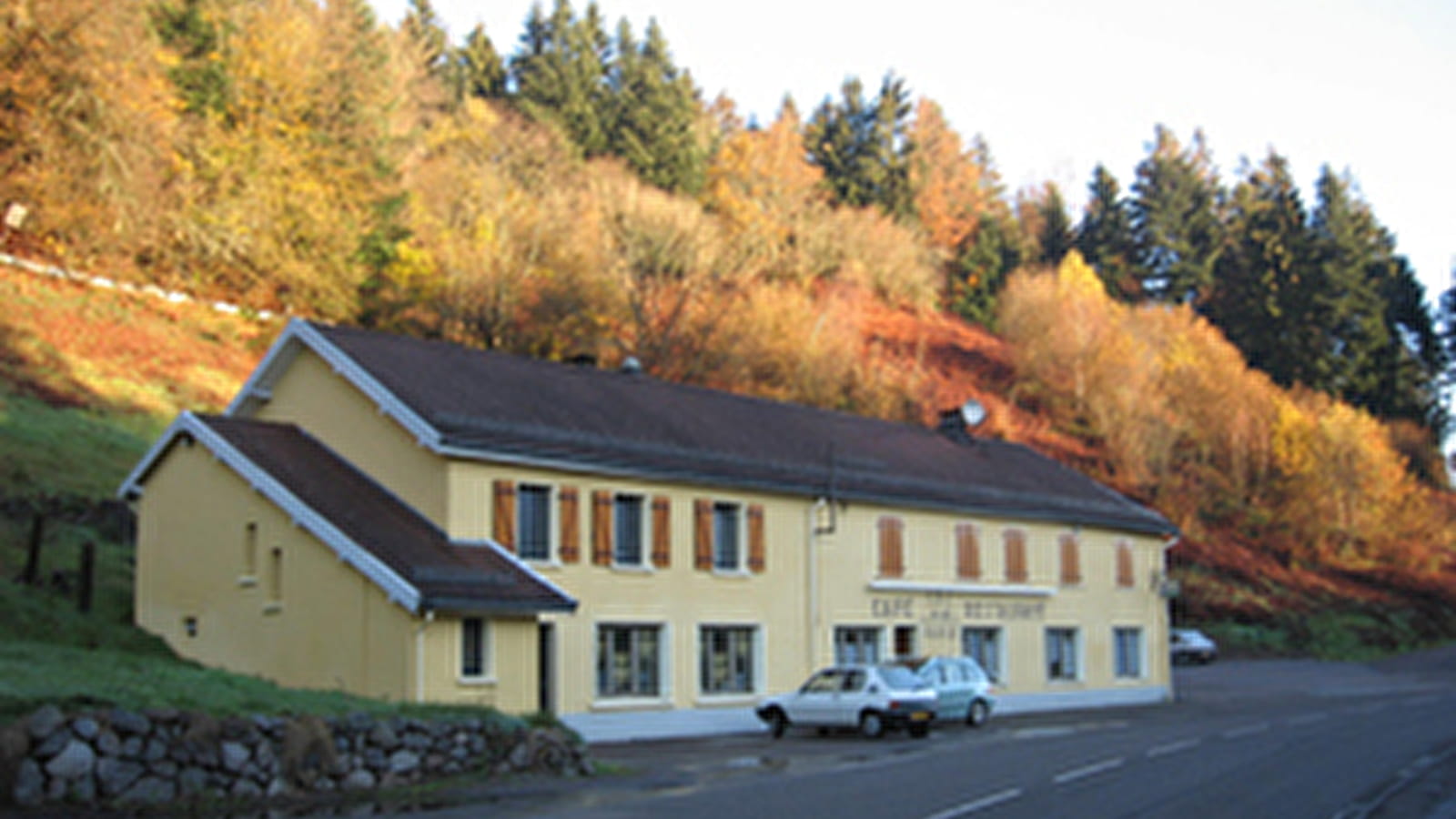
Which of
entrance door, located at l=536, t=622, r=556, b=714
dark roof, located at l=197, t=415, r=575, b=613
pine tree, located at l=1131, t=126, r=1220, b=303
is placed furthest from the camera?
pine tree, located at l=1131, t=126, r=1220, b=303

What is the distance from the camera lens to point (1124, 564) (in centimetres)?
4334

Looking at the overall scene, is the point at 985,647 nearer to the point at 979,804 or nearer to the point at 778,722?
the point at 778,722

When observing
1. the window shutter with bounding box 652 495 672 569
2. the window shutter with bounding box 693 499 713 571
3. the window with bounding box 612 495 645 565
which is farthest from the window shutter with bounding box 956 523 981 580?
the window with bounding box 612 495 645 565

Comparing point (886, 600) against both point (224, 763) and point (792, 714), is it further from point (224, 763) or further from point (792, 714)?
point (224, 763)

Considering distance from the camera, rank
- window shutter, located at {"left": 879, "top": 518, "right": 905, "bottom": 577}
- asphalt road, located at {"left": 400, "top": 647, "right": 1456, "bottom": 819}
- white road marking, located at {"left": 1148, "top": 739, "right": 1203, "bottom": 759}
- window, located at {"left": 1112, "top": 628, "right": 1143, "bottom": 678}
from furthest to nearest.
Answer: window, located at {"left": 1112, "top": 628, "right": 1143, "bottom": 678}
window shutter, located at {"left": 879, "top": 518, "right": 905, "bottom": 577}
white road marking, located at {"left": 1148, "top": 739, "right": 1203, "bottom": 759}
asphalt road, located at {"left": 400, "top": 647, "right": 1456, "bottom": 819}

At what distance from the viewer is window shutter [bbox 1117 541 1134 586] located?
1695 inches

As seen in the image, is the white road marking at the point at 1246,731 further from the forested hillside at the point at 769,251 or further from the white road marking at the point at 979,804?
the forested hillside at the point at 769,251

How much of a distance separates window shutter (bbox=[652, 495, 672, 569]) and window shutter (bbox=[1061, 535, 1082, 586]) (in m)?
15.2

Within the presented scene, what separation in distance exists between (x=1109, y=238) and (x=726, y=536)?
81.6m

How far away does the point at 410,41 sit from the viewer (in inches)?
2884

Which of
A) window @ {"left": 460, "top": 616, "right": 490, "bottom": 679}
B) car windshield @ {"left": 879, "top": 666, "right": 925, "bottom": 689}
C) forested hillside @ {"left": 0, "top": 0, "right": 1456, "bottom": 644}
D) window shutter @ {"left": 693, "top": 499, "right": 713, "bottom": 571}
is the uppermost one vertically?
forested hillside @ {"left": 0, "top": 0, "right": 1456, "bottom": 644}

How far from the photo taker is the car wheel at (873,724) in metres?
27.5

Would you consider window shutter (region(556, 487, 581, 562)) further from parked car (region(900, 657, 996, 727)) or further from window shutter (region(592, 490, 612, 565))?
parked car (region(900, 657, 996, 727))

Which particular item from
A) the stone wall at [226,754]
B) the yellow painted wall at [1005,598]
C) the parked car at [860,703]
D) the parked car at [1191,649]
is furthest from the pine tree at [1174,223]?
the stone wall at [226,754]
